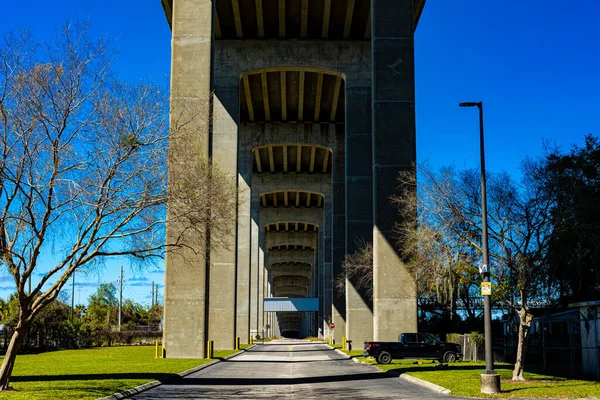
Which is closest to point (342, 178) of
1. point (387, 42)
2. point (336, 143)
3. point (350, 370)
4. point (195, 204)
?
point (336, 143)

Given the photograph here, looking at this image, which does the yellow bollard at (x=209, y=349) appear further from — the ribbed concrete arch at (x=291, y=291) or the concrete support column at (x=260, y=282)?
the ribbed concrete arch at (x=291, y=291)

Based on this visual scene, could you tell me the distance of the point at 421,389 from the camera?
19812 mm

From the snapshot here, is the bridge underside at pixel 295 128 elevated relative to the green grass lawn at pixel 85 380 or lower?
elevated

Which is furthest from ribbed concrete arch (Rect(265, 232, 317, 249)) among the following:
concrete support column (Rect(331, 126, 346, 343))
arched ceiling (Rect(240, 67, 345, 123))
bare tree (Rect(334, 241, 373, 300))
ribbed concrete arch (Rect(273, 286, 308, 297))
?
ribbed concrete arch (Rect(273, 286, 308, 297))

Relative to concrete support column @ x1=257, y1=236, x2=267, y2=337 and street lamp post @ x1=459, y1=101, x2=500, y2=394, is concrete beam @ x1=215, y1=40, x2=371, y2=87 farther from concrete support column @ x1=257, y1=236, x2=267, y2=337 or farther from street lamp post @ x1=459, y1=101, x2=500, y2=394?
concrete support column @ x1=257, y1=236, x2=267, y2=337

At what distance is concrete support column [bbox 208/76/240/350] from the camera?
→ 4519 centimetres

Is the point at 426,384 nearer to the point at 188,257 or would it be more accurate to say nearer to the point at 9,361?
the point at 9,361

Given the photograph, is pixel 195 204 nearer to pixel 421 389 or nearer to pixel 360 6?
pixel 421 389

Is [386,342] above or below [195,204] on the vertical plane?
below

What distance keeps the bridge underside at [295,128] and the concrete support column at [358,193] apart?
74 millimetres

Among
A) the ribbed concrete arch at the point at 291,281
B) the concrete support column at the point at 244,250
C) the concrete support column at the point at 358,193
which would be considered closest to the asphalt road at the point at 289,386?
the concrete support column at the point at 358,193

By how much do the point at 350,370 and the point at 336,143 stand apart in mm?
35148

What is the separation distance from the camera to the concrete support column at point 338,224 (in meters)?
60.3

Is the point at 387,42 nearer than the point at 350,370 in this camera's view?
No
